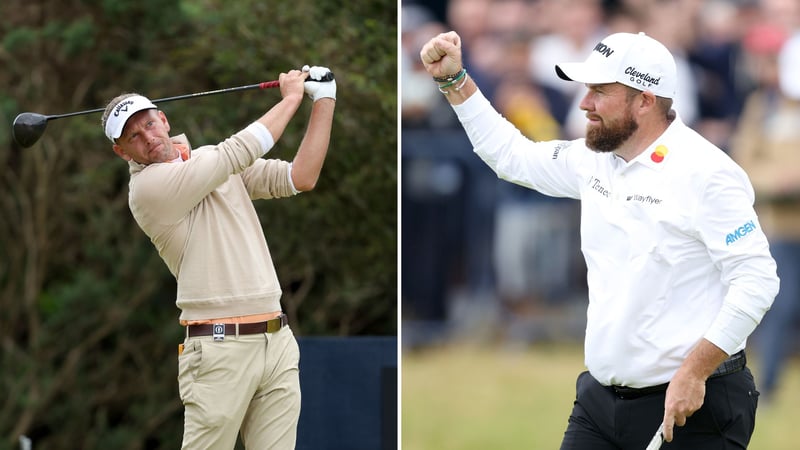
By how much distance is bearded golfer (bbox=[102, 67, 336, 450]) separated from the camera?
15.6 ft

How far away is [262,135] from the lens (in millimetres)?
4789

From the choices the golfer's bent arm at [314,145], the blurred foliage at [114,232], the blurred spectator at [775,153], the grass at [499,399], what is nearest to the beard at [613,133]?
the golfer's bent arm at [314,145]

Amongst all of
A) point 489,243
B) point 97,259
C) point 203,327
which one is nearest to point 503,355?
point 489,243

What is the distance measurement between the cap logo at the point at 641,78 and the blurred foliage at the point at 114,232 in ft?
15.1

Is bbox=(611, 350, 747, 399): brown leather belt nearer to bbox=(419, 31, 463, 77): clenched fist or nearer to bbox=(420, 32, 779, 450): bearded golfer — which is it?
bbox=(420, 32, 779, 450): bearded golfer

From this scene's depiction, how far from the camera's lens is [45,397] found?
37.2ft

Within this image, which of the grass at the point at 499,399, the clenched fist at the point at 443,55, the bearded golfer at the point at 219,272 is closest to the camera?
the clenched fist at the point at 443,55

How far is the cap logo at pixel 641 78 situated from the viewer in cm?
424

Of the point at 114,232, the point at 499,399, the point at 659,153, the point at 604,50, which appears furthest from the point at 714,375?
the point at 114,232

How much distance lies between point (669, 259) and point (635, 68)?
632 millimetres

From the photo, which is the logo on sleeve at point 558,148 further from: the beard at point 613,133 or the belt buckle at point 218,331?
the belt buckle at point 218,331

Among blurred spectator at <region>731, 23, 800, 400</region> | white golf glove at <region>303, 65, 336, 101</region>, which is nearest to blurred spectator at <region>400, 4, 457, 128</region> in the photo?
blurred spectator at <region>731, 23, 800, 400</region>

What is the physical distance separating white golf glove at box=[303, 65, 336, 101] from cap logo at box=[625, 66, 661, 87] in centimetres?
125

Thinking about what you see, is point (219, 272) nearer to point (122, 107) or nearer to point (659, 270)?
point (122, 107)
